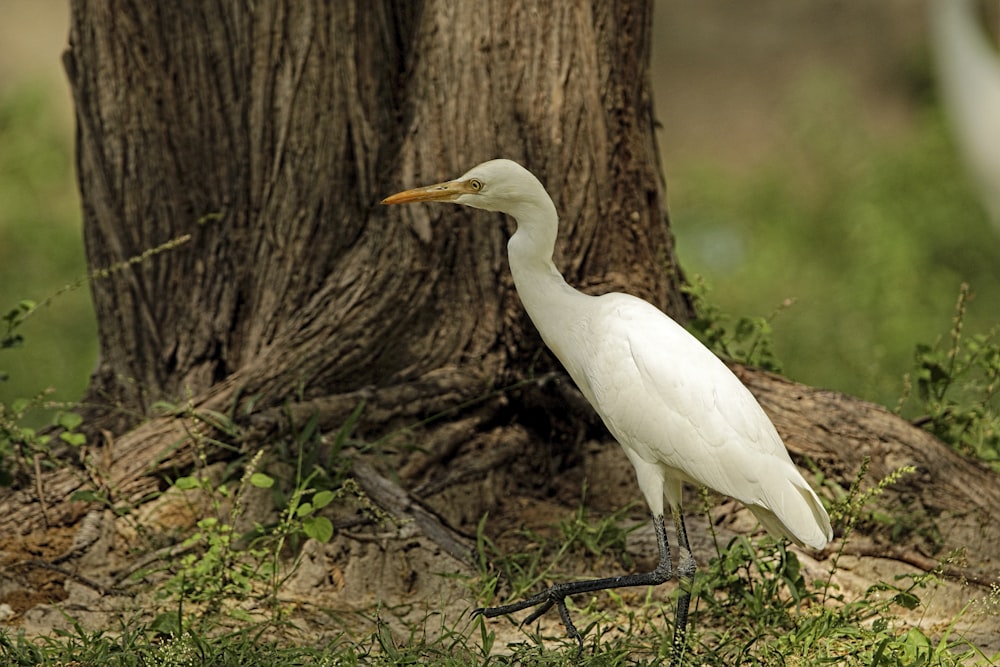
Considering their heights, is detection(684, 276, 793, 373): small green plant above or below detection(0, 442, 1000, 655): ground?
above

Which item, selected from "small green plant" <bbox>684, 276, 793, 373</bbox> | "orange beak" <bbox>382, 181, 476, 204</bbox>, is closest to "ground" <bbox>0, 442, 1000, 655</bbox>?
"small green plant" <bbox>684, 276, 793, 373</bbox>

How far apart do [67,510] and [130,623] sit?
2.10 feet

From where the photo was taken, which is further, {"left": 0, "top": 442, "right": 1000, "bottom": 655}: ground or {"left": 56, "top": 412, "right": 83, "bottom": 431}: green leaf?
{"left": 56, "top": 412, "right": 83, "bottom": 431}: green leaf

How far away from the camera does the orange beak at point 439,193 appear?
2.73 metres

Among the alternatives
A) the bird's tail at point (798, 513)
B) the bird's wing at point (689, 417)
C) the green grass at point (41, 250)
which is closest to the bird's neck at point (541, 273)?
the bird's wing at point (689, 417)

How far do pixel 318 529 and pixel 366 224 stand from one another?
3.62ft

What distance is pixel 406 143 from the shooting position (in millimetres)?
3527

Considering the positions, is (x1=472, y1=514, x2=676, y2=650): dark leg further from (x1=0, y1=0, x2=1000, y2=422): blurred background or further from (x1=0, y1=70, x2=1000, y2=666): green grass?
(x1=0, y1=0, x2=1000, y2=422): blurred background

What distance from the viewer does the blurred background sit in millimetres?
5828

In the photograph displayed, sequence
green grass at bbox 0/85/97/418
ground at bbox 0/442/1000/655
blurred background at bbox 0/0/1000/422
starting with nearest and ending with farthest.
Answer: ground at bbox 0/442/1000/655 < green grass at bbox 0/85/97/418 < blurred background at bbox 0/0/1000/422

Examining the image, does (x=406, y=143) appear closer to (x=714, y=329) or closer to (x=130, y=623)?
(x=714, y=329)

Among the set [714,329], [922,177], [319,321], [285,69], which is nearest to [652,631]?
[714,329]

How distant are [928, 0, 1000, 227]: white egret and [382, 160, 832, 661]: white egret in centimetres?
187

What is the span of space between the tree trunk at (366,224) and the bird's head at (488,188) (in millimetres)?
687
